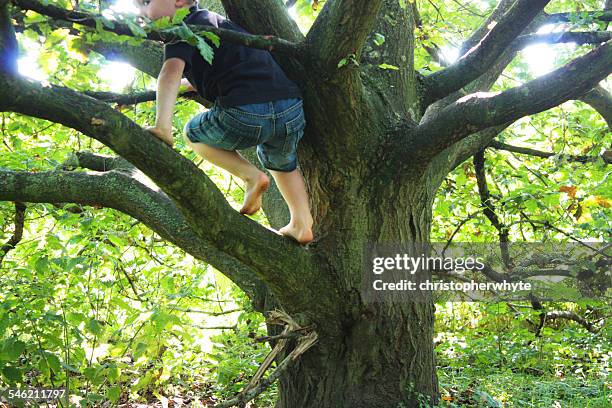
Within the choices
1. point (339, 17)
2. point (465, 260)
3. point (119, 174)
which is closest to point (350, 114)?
point (339, 17)

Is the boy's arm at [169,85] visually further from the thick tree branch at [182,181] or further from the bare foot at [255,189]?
the bare foot at [255,189]

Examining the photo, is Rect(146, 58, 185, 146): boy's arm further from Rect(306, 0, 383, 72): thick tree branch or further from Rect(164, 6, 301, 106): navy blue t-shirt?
Rect(306, 0, 383, 72): thick tree branch

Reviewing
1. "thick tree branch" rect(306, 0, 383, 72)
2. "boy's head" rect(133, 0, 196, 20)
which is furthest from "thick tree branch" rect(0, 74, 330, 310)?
"thick tree branch" rect(306, 0, 383, 72)

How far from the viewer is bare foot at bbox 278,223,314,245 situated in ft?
9.16

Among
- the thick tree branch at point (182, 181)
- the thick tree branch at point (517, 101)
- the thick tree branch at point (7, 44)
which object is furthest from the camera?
the thick tree branch at point (517, 101)

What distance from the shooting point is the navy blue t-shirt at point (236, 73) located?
2.45 meters

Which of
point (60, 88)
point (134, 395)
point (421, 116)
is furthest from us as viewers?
point (134, 395)

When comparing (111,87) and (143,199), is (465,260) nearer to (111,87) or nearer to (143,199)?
(143,199)

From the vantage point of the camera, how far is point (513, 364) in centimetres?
467

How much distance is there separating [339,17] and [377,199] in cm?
104

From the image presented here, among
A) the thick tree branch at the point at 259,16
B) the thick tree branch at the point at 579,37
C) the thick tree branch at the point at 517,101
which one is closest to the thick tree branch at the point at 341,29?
the thick tree branch at the point at 259,16

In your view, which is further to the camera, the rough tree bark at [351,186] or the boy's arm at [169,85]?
the rough tree bark at [351,186]

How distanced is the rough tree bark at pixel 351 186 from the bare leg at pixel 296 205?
9 cm

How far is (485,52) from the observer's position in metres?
2.68
